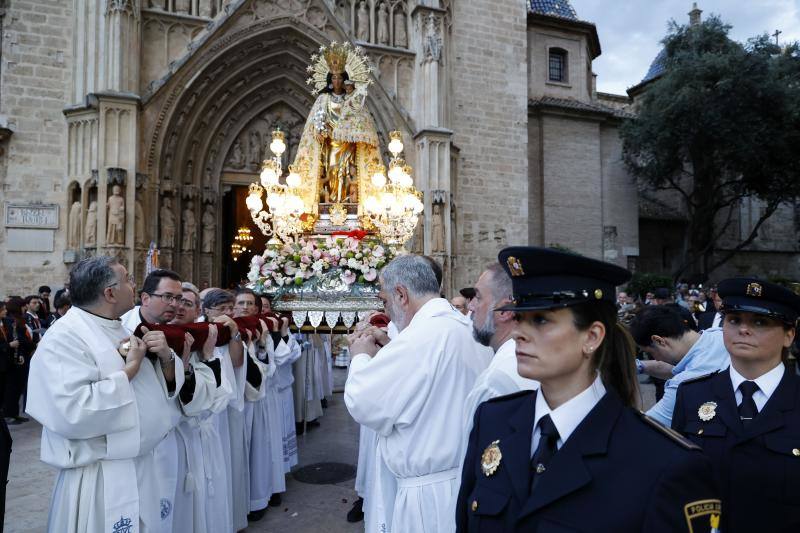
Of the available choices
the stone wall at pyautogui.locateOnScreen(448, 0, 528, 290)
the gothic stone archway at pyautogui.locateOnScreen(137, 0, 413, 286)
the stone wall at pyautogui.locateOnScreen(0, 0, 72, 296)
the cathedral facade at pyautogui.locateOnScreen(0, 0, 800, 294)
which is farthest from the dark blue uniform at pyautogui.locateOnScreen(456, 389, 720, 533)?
the stone wall at pyautogui.locateOnScreen(448, 0, 528, 290)

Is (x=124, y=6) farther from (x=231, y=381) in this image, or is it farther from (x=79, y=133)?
(x=231, y=381)

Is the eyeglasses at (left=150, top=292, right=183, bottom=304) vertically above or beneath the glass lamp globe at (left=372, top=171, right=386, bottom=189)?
beneath

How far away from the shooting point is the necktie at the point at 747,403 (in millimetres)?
2641

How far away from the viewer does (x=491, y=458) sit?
1.82 metres

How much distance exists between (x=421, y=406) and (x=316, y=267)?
394 centimetres

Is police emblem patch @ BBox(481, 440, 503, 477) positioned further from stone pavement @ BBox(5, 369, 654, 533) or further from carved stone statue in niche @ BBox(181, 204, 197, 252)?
carved stone statue in niche @ BBox(181, 204, 197, 252)

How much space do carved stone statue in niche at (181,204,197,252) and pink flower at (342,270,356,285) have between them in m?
9.69

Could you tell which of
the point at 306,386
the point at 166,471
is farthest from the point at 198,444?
the point at 306,386

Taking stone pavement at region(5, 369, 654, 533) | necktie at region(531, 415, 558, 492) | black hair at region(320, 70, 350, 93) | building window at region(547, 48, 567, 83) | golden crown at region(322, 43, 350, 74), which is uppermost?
building window at region(547, 48, 567, 83)

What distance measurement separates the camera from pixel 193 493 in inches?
161

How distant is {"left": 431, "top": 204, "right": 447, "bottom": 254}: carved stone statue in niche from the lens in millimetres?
15883

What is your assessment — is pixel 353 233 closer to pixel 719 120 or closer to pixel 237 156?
pixel 237 156

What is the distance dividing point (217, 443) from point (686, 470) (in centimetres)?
379

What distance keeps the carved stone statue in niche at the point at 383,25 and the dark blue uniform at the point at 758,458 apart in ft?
52.1
